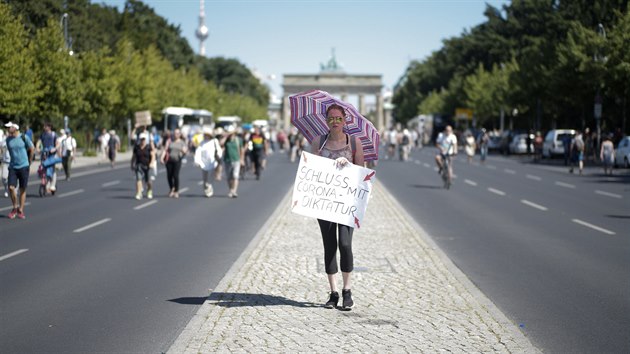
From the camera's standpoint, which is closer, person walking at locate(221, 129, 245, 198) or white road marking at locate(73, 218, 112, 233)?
white road marking at locate(73, 218, 112, 233)

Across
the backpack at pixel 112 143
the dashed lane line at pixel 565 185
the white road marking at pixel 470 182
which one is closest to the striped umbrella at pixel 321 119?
the white road marking at pixel 470 182

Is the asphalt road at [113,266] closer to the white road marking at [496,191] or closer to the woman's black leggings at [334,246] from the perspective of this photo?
the woman's black leggings at [334,246]

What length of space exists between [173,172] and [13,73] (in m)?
18.5

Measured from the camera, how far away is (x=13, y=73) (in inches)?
1629

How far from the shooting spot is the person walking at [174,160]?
2513cm

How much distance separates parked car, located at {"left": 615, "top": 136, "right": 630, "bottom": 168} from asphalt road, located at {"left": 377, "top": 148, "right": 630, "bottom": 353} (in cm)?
1530

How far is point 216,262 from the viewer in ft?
41.0

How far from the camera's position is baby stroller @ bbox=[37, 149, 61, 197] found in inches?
990

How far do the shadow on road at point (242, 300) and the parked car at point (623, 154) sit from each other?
3828 cm

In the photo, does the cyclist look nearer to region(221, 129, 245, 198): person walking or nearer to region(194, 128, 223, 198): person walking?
region(221, 129, 245, 198): person walking

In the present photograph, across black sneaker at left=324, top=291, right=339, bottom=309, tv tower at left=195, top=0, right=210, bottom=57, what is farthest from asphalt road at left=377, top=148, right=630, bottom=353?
tv tower at left=195, top=0, right=210, bottom=57

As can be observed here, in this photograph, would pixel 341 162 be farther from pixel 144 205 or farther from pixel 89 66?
pixel 89 66

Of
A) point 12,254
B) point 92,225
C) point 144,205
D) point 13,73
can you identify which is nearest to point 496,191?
point 144,205

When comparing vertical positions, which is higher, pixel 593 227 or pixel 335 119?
pixel 335 119
